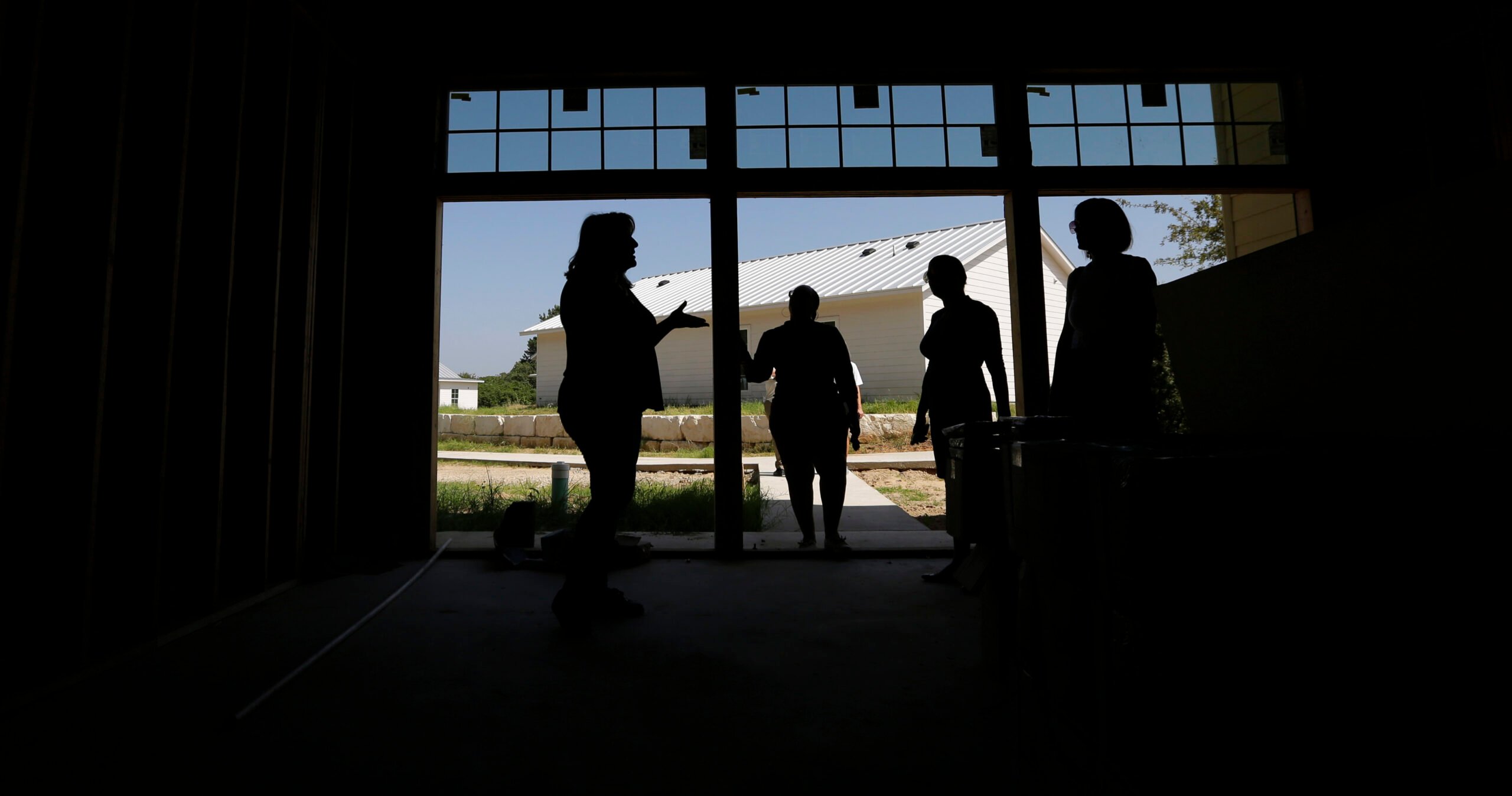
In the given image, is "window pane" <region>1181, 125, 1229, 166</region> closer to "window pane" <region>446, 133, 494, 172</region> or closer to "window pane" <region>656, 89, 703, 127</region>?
"window pane" <region>656, 89, 703, 127</region>

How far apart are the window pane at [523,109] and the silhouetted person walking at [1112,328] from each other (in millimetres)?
3142

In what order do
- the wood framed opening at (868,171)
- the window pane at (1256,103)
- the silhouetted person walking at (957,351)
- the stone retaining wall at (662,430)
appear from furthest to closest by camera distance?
1. the stone retaining wall at (662,430)
2. the window pane at (1256,103)
3. the wood framed opening at (868,171)
4. the silhouetted person walking at (957,351)

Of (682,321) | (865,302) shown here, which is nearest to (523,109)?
(682,321)

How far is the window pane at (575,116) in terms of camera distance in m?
3.94

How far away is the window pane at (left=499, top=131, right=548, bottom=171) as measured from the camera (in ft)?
12.7

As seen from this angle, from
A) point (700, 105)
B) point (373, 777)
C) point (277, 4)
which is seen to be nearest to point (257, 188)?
point (277, 4)

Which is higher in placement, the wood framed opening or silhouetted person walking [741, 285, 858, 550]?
the wood framed opening

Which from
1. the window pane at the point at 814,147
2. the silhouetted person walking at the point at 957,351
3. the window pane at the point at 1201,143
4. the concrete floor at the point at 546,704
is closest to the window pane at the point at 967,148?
the window pane at the point at 814,147

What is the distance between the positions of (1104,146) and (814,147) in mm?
1746

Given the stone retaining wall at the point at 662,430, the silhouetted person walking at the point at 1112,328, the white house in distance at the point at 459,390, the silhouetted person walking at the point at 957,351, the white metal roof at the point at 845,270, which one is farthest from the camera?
the white house in distance at the point at 459,390

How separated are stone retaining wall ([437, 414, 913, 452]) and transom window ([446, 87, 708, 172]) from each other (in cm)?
579

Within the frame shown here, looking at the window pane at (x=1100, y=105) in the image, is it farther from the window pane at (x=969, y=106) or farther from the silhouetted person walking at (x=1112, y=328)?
the silhouetted person walking at (x=1112, y=328)

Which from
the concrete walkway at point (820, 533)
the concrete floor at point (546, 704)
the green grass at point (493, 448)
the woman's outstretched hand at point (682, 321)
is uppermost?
the woman's outstretched hand at point (682, 321)

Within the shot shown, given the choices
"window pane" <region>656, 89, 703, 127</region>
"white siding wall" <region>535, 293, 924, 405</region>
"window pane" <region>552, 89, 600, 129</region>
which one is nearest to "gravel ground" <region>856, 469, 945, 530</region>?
"window pane" <region>656, 89, 703, 127</region>
